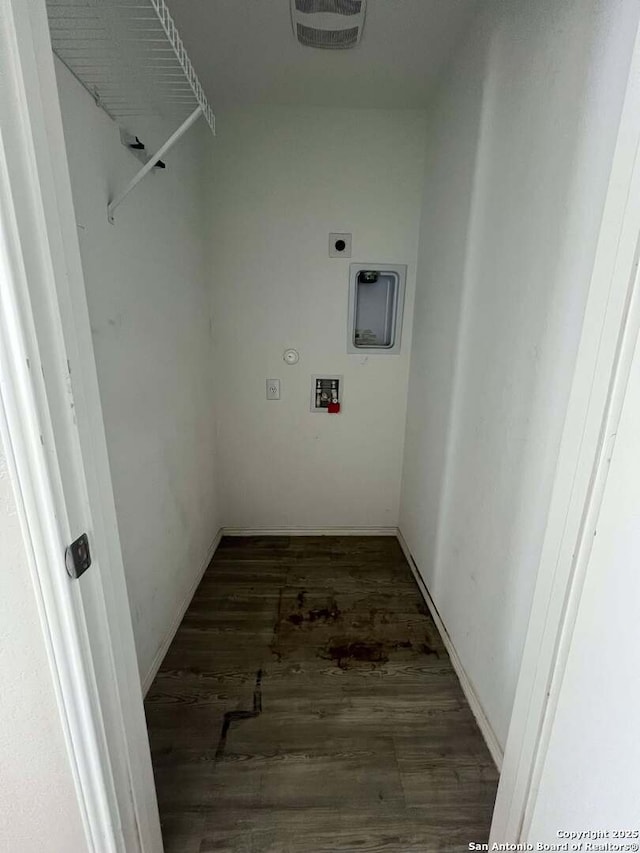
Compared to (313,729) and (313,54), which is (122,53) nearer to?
(313,54)

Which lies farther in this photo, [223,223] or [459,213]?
[223,223]

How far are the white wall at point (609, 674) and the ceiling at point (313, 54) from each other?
5.65 feet

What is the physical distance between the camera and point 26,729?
672 mm

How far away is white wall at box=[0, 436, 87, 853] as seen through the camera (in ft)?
1.98

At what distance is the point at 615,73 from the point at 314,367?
1.74 metres

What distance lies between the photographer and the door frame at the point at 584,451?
2.00 feet

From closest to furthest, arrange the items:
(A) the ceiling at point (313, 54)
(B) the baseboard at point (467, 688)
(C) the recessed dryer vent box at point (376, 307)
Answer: (B) the baseboard at point (467, 688) → (A) the ceiling at point (313, 54) → (C) the recessed dryer vent box at point (376, 307)

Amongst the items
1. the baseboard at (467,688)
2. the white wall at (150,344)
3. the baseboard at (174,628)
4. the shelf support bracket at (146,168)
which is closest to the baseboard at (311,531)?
the baseboard at (174,628)

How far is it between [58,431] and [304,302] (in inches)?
73.5

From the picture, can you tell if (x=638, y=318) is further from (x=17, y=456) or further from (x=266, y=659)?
(x=266, y=659)

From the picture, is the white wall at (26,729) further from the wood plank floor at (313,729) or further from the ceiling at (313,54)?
the ceiling at (313,54)

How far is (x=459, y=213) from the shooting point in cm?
164

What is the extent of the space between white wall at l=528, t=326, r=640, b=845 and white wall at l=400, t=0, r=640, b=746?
39 centimetres

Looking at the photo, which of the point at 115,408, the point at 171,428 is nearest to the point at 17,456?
the point at 115,408
